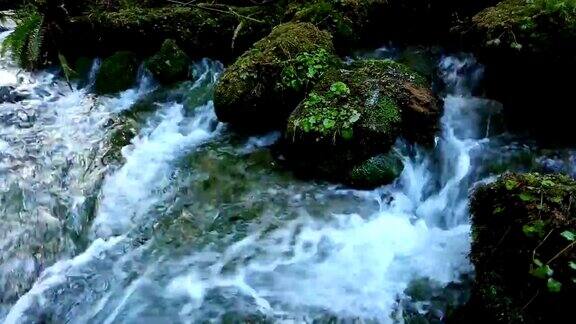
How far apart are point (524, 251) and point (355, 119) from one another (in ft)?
7.91

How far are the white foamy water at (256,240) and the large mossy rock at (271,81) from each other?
0.28 meters

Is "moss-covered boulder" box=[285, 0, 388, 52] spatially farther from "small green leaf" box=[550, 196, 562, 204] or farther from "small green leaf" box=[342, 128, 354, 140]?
"small green leaf" box=[550, 196, 562, 204]

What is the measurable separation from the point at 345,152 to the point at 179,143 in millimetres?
2275

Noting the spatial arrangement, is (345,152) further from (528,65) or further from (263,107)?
(528,65)

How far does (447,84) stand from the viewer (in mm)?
6219

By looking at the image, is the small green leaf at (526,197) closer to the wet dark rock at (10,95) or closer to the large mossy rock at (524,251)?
the large mossy rock at (524,251)

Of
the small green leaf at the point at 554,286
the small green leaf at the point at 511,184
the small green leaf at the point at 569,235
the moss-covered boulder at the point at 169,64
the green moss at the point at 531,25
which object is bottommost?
the small green leaf at the point at 554,286

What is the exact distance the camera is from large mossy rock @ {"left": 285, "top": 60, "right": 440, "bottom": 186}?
5.18 meters

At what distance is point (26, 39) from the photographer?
718 cm

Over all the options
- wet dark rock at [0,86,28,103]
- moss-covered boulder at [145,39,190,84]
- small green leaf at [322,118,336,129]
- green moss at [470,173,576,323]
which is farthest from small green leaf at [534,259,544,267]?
wet dark rock at [0,86,28,103]

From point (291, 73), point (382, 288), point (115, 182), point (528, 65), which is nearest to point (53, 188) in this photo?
point (115, 182)

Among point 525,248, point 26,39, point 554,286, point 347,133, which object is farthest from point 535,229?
point 26,39

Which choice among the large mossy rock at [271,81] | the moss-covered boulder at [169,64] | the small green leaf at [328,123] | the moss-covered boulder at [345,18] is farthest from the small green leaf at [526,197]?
the moss-covered boulder at [169,64]

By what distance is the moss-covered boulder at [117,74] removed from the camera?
24.9 ft
